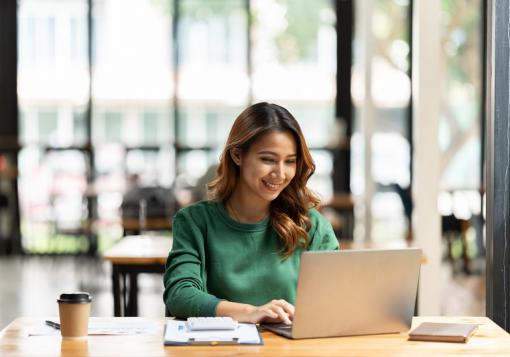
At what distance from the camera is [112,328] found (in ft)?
9.21

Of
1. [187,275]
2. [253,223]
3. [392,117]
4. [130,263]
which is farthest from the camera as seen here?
[392,117]

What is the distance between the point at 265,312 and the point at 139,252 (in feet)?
7.92

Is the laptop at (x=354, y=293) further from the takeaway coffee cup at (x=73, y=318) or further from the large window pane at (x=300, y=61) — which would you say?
the large window pane at (x=300, y=61)

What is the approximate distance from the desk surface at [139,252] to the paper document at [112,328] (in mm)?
2024

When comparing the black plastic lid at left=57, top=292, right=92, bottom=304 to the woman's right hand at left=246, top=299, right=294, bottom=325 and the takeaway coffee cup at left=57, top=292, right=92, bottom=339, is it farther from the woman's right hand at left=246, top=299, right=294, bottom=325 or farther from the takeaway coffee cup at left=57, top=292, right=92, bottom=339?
the woman's right hand at left=246, top=299, right=294, bottom=325

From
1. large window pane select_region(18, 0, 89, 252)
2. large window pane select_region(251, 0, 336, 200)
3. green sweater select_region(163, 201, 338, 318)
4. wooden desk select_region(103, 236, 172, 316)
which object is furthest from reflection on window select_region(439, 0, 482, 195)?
green sweater select_region(163, 201, 338, 318)

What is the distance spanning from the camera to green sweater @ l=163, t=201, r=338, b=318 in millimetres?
3145

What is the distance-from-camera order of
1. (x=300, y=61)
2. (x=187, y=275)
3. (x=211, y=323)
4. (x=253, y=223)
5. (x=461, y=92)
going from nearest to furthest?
1. (x=211, y=323)
2. (x=187, y=275)
3. (x=253, y=223)
4. (x=461, y=92)
5. (x=300, y=61)

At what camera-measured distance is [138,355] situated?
2.47 m

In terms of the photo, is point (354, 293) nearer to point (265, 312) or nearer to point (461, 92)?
point (265, 312)

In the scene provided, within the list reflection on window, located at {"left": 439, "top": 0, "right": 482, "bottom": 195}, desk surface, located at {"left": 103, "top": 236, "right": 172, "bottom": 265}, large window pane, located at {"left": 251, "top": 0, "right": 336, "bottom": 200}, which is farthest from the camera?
large window pane, located at {"left": 251, "top": 0, "right": 336, "bottom": 200}

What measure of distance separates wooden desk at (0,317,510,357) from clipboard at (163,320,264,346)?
0.07 feet

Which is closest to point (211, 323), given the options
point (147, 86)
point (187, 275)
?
point (187, 275)

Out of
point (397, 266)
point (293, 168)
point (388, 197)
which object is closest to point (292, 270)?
point (293, 168)
